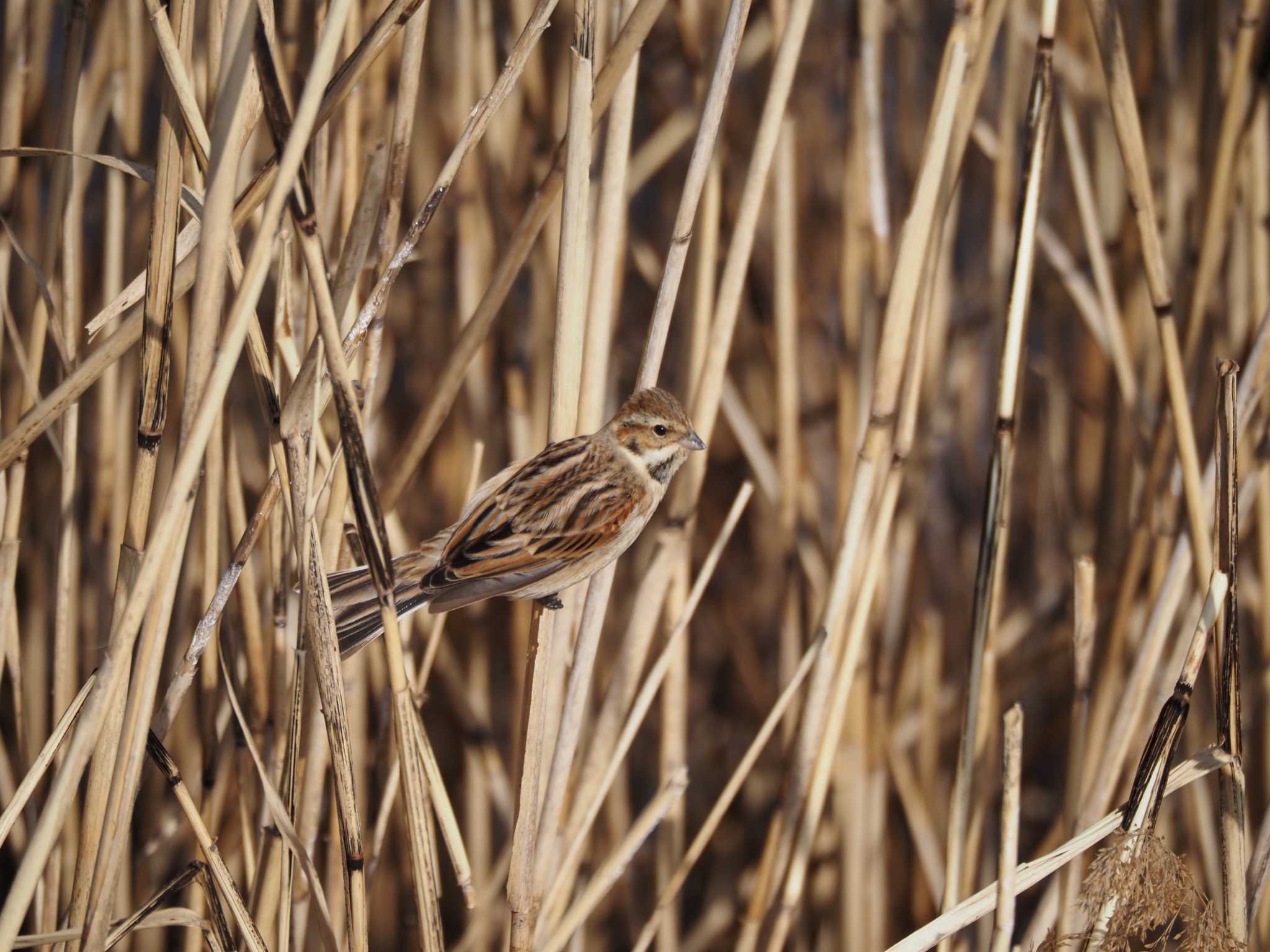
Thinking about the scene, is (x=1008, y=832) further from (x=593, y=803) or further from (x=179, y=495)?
(x=179, y=495)

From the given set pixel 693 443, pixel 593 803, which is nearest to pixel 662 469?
pixel 693 443

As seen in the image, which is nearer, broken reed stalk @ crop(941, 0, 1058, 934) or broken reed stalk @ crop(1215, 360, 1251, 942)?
broken reed stalk @ crop(1215, 360, 1251, 942)

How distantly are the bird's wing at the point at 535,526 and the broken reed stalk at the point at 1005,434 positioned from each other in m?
0.68

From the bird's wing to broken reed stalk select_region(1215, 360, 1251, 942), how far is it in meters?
0.99

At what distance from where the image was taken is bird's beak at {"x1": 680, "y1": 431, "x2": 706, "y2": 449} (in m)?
1.84

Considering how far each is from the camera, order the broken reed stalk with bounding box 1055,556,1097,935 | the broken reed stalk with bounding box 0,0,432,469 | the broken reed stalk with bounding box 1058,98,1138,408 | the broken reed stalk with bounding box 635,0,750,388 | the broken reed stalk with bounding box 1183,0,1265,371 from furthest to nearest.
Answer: the broken reed stalk with bounding box 1058,98,1138,408 → the broken reed stalk with bounding box 1183,0,1265,371 → the broken reed stalk with bounding box 1055,556,1097,935 → the broken reed stalk with bounding box 635,0,750,388 → the broken reed stalk with bounding box 0,0,432,469

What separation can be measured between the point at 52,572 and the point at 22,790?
3.99ft

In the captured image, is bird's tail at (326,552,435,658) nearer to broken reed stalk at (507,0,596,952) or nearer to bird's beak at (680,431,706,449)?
broken reed stalk at (507,0,596,952)

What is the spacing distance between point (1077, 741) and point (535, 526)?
1055 millimetres

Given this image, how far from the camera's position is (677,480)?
7.11 ft

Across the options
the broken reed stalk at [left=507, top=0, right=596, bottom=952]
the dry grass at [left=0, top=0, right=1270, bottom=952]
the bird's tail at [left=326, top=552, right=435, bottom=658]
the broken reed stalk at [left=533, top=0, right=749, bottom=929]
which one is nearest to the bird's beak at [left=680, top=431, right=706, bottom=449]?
the dry grass at [left=0, top=0, right=1270, bottom=952]

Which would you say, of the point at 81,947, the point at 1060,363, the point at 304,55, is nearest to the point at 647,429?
the point at 304,55

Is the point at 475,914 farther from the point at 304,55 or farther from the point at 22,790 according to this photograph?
the point at 304,55

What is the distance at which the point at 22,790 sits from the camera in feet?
4.58
